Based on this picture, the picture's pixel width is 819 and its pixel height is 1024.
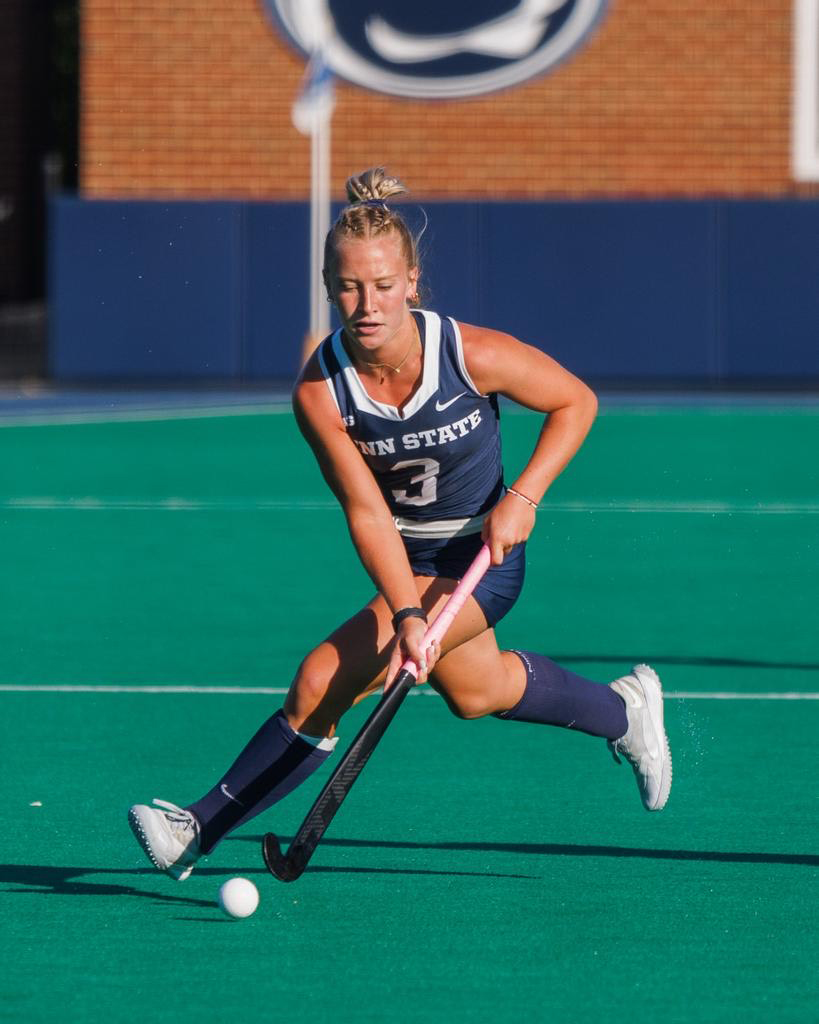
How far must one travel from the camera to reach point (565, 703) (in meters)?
5.56

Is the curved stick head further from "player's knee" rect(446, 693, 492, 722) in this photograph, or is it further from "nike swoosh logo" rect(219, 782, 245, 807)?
"player's knee" rect(446, 693, 492, 722)

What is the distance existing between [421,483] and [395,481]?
7 cm

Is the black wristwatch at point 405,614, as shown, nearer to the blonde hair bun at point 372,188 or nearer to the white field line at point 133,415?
the blonde hair bun at point 372,188

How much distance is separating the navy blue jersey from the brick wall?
2001cm

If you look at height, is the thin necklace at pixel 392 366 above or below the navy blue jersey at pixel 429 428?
above

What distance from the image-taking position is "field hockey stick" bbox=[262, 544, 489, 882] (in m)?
4.91

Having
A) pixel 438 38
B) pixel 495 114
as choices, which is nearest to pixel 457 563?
pixel 438 38

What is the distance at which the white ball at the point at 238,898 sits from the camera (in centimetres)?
485

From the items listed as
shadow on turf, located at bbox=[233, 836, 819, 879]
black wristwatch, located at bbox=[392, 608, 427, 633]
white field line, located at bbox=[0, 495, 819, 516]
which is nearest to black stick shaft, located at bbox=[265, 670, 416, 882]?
black wristwatch, located at bbox=[392, 608, 427, 633]

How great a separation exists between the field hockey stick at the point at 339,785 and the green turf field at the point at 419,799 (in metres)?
0.14

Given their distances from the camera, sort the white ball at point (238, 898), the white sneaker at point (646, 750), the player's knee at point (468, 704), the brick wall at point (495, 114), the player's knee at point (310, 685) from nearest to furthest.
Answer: the white ball at point (238, 898) → the player's knee at point (310, 685) → the player's knee at point (468, 704) → the white sneaker at point (646, 750) → the brick wall at point (495, 114)

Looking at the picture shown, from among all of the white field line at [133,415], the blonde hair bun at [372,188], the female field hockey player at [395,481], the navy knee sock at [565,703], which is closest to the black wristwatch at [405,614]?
the female field hockey player at [395,481]

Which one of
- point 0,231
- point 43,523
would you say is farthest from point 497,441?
point 0,231

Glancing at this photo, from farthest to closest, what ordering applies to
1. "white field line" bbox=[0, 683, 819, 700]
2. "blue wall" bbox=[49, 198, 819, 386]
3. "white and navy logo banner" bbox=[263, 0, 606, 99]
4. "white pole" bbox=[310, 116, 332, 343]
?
1. "white and navy logo banner" bbox=[263, 0, 606, 99]
2. "blue wall" bbox=[49, 198, 819, 386]
3. "white pole" bbox=[310, 116, 332, 343]
4. "white field line" bbox=[0, 683, 819, 700]
